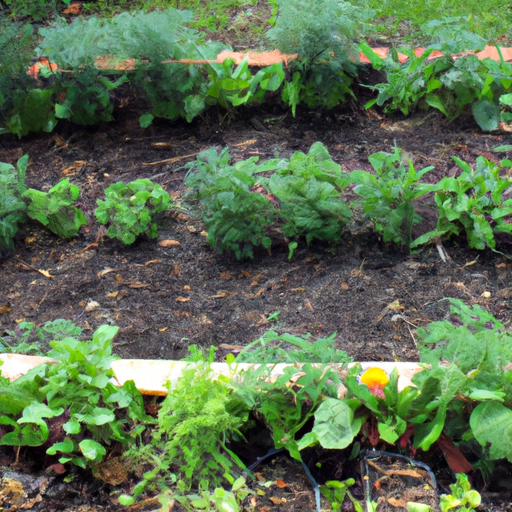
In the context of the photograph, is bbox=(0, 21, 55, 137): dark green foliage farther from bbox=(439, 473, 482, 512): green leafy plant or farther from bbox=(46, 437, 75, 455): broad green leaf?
bbox=(439, 473, 482, 512): green leafy plant

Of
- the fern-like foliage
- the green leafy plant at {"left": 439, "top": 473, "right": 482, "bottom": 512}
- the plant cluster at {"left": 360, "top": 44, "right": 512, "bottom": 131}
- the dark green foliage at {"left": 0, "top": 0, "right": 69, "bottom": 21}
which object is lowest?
the green leafy plant at {"left": 439, "top": 473, "right": 482, "bottom": 512}

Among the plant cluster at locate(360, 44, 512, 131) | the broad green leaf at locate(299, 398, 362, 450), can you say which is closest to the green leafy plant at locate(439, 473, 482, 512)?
the broad green leaf at locate(299, 398, 362, 450)

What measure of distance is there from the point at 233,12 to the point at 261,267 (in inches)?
126

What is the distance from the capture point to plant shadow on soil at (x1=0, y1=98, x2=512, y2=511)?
2.46 metres

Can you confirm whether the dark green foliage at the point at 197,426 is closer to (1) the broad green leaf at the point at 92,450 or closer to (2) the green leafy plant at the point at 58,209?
(1) the broad green leaf at the point at 92,450

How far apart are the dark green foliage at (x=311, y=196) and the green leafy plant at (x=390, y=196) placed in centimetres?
9

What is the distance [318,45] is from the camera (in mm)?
3680

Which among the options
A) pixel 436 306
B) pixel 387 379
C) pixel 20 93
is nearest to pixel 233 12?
pixel 20 93

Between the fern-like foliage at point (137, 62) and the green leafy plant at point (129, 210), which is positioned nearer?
the green leafy plant at point (129, 210)

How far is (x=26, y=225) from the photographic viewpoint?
327cm

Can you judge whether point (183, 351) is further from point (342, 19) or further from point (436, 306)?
point (342, 19)

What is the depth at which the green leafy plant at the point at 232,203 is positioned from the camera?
2744mm

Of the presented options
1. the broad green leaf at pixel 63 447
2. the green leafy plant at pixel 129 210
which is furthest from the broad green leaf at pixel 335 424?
the green leafy plant at pixel 129 210

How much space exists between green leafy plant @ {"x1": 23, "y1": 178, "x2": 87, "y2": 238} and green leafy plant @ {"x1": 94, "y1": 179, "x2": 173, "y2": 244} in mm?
165
